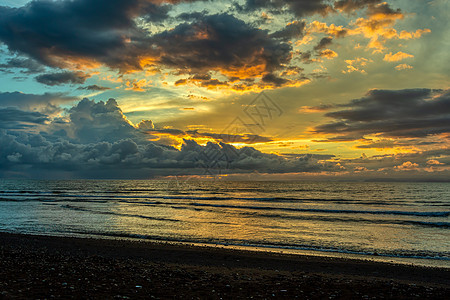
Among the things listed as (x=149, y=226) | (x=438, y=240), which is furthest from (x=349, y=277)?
(x=149, y=226)

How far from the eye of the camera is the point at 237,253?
61.5 ft

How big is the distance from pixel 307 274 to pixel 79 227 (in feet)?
81.9

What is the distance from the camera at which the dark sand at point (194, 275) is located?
9953mm

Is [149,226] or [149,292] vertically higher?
[149,292]

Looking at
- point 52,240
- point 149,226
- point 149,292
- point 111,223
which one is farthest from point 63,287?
point 111,223

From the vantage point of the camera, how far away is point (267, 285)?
1159 cm

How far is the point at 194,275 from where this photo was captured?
1269 centimetres

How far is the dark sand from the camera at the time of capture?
9.95 meters

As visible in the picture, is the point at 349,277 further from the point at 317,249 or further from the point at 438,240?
the point at 438,240

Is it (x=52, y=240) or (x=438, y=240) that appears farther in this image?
(x=438, y=240)

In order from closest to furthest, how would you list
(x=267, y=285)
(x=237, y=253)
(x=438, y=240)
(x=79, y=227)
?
1. (x=267, y=285)
2. (x=237, y=253)
3. (x=438, y=240)
4. (x=79, y=227)

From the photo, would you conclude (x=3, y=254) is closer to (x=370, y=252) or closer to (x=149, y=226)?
(x=149, y=226)

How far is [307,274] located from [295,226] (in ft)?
61.3

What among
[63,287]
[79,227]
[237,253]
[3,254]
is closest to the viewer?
[63,287]
